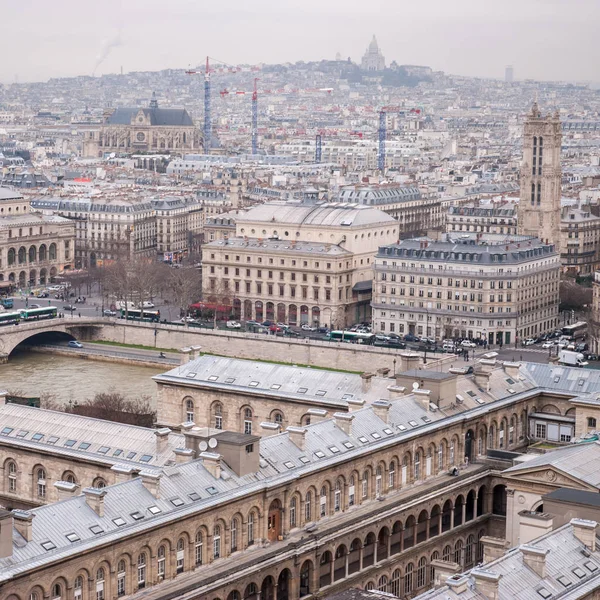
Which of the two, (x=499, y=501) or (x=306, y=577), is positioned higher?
(x=499, y=501)

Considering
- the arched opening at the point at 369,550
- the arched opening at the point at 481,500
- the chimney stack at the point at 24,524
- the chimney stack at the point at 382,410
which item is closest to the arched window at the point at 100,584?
the chimney stack at the point at 24,524

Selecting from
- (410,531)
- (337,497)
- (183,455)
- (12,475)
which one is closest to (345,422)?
(337,497)

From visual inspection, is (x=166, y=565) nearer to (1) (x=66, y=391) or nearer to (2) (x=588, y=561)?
(2) (x=588, y=561)

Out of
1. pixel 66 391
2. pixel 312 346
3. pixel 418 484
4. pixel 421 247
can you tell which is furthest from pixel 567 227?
pixel 418 484

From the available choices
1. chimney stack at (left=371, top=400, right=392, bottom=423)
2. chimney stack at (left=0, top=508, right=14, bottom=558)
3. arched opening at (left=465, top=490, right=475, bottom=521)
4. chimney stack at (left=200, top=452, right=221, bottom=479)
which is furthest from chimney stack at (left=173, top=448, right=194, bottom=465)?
arched opening at (left=465, top=490, right=475, bottom=521)

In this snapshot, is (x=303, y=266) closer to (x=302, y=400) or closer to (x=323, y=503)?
(x=302, y=400)

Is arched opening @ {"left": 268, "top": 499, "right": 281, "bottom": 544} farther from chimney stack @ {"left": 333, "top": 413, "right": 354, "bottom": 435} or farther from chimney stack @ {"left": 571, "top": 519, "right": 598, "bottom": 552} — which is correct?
chimney stack @ {"left": 571, "top": 519, "right": 598, "bottom": 552}

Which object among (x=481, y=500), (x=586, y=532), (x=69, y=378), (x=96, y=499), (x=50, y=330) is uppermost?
(x=96, y=499)
